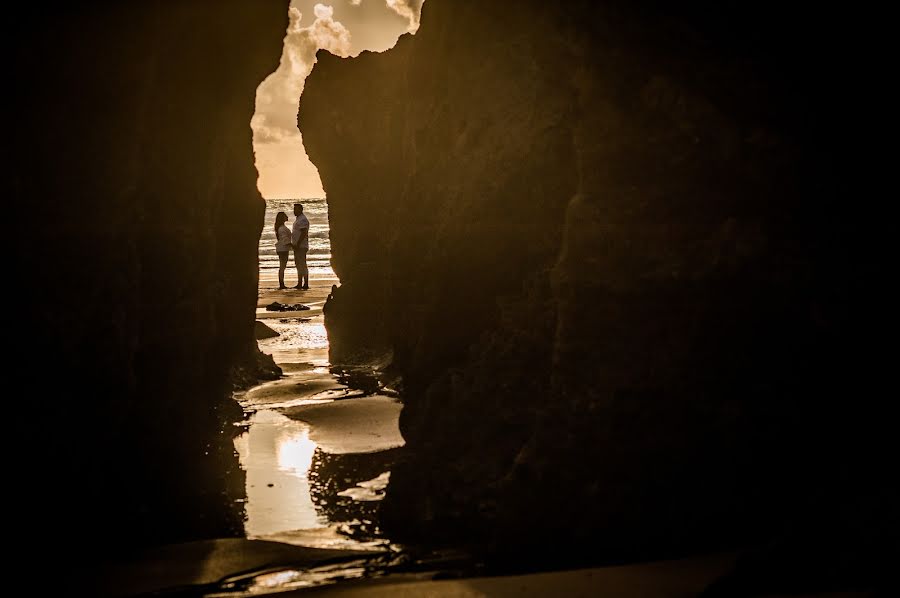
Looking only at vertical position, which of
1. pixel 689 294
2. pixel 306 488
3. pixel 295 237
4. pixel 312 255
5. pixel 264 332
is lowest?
pixel 306 488

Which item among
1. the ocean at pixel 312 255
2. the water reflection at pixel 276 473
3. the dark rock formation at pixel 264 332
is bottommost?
the water reflection at pixel 276 473

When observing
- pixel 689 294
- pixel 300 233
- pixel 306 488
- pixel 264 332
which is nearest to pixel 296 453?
pixel 306 488

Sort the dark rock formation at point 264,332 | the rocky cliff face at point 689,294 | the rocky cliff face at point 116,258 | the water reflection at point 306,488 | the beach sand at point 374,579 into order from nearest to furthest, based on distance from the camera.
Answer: the beach sand at point 374,579 → the rocky cliff face at point 689,294 → the rocky cliff face at point 116,258 → the water reflection at point 306,488 → the dark rock formation at point 264,332

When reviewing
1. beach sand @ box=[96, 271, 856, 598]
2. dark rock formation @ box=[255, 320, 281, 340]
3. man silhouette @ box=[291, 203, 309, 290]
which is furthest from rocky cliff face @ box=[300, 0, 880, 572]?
man silhouette @ box=[291, 203, 309, 290]

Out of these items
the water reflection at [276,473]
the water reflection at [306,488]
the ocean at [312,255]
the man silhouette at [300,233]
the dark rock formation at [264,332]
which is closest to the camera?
the water reflection at [306,488]

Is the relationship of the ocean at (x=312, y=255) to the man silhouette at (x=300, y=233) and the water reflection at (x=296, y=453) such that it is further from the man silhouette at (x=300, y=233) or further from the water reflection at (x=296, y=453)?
the water reflection at (x=296, y=453)

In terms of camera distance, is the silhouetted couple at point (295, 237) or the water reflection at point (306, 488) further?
the silhouetted couple at point (295, 237)

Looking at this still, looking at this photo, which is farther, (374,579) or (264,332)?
(264,332)

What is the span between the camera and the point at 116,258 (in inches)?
237

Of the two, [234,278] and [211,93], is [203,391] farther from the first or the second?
[234,278]

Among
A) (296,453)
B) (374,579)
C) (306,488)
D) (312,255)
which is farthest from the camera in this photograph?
(312,255)

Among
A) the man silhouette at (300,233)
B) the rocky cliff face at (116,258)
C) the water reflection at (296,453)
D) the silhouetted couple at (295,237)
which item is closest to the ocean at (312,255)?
the silhouetted couple at (295,237)

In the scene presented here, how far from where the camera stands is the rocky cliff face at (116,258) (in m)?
5.49

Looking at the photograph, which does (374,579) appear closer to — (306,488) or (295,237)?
(306,488)
